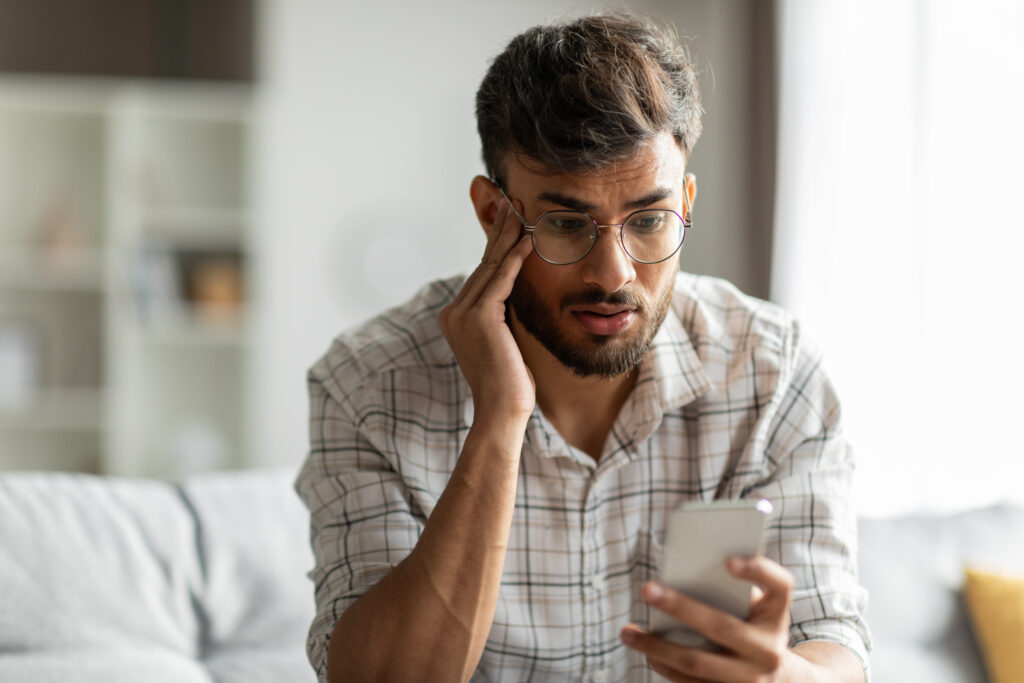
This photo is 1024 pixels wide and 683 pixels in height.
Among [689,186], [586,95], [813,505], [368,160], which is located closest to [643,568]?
[813,505]

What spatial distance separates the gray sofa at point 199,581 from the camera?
59.8 inches

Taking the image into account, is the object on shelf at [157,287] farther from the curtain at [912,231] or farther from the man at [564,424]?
the man at [564,424]

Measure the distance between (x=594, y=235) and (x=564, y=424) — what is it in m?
0.33

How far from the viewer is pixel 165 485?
181 centimetres

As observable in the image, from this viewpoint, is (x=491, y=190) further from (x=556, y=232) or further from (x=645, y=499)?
(x=645, y=499)

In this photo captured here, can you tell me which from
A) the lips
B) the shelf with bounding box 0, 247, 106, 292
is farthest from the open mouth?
the shelf with bounding box 0, 247, 106, 292

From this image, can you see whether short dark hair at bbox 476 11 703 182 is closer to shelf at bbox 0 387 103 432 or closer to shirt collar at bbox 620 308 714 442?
shirt collar at bbox 620 308 714 442

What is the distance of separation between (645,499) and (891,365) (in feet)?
5.73

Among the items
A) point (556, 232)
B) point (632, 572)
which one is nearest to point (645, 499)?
point (632, 572)

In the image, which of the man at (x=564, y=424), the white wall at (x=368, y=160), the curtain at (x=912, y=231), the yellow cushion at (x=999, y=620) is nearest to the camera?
the man at (x=564, y=424)

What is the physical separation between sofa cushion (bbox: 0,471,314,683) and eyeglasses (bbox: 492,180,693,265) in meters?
0.81

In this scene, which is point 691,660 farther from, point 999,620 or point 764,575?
point 999,620

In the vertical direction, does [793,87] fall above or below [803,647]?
above

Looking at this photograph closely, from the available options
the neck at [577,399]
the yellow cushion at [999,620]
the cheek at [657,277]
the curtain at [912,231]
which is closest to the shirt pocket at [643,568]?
the neck at [577,399]
